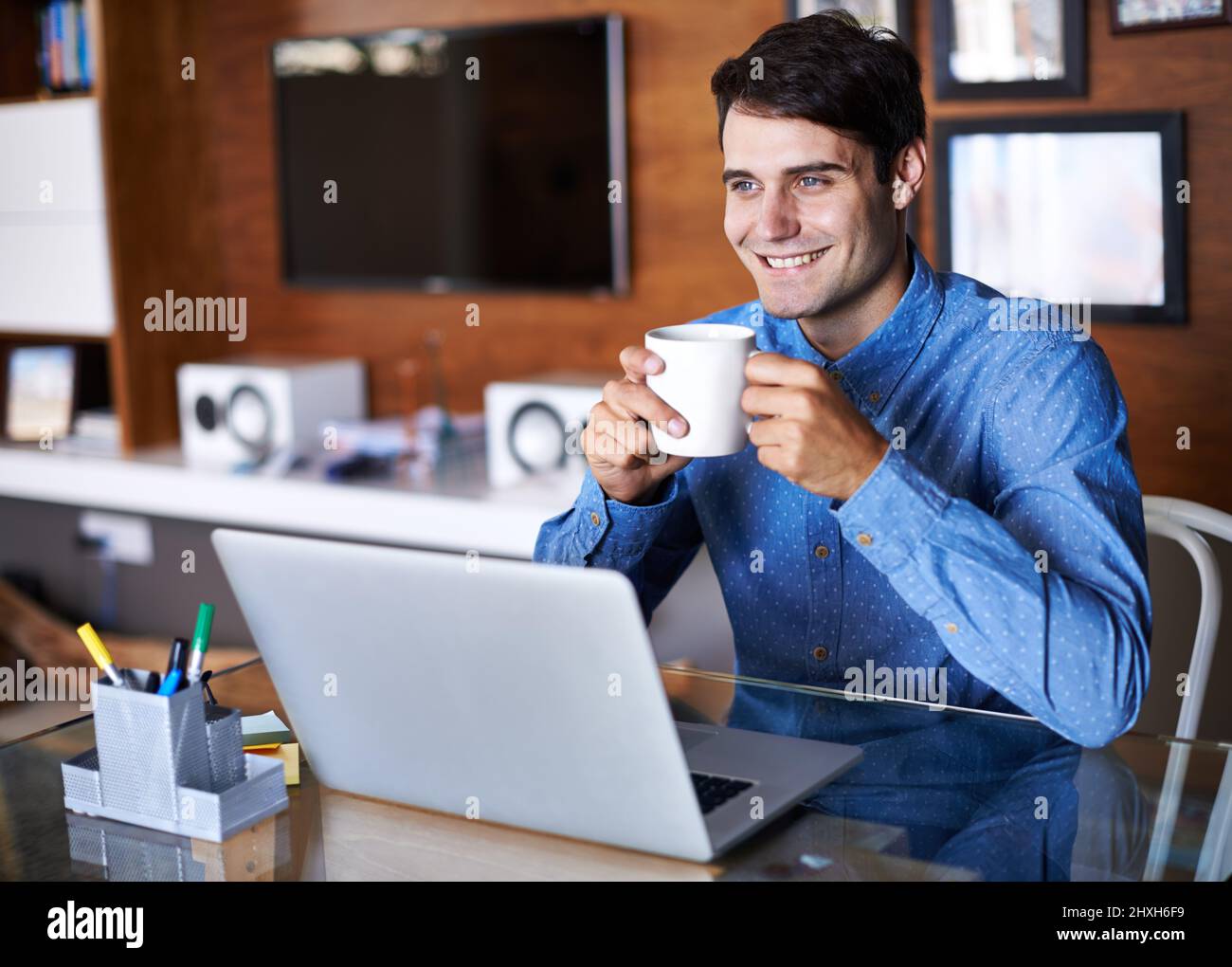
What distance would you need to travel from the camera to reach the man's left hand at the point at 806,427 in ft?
Result: 3.60

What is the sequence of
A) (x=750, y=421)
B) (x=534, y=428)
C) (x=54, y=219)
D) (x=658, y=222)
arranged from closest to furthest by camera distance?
(x=750, y=421) → (x=534, y=428) → (x=658, y=222) → (x=54, y=219)

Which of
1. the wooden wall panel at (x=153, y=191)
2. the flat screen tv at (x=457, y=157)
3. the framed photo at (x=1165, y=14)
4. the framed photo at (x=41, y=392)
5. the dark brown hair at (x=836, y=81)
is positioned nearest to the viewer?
the dark brown hair at (x=836, y=81)

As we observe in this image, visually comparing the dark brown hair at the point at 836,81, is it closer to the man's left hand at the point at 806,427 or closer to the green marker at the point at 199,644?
the man's left hand at the point at 806,427

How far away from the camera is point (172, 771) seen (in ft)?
3.34

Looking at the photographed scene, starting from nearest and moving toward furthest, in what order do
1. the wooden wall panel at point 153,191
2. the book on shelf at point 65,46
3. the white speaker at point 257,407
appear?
the white speaker at point 257,407, the wooden wall panel at point 153,191, the book on shelf at point 65,46

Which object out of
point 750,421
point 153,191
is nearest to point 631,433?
point 750,421

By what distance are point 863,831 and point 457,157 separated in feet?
8.35

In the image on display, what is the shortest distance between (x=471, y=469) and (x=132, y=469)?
2.76 feet

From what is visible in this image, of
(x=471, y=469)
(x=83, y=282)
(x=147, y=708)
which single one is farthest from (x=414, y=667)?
(x=83, y=282)

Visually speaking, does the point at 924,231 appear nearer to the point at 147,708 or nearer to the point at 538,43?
the point at 538,43

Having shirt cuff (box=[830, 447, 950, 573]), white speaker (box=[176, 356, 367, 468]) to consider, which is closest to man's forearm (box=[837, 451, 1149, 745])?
shirt cuff (box=[830, 447, 950, 573])

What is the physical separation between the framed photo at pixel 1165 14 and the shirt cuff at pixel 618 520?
1.52 m

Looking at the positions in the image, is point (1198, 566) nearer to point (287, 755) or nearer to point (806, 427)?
point (806, 427)

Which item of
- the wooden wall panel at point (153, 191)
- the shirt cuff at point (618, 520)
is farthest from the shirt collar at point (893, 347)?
the wooden wall panel at point (153, 191)
